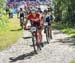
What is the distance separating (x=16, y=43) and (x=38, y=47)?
4.48 meters

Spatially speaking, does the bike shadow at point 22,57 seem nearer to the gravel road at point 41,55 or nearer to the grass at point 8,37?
the gravel road at point 41,55

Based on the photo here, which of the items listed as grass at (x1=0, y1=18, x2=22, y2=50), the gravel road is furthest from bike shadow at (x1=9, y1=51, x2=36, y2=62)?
grass at (x1=0, y1=18, x2=22, y2=50)

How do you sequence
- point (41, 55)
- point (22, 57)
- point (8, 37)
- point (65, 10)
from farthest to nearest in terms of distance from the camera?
1. point (65, 10)
2. point (8, 37)
3. point (41, 55)
4. point (22, 57)

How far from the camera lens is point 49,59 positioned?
14.6 meters

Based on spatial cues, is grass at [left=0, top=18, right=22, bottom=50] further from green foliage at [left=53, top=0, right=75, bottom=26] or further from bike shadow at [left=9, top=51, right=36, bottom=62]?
green foliage at [left=53, top=0, right=75, bottom=26]

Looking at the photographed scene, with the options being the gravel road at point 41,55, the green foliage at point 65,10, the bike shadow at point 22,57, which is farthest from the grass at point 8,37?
the green foliage at point 65,10

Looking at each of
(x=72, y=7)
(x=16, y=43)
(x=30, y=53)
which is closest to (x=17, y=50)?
(x=30, y=53)

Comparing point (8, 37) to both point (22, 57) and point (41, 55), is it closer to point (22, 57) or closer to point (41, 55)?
point (41, 55)

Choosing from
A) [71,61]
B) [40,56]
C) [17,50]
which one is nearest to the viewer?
[71,61]

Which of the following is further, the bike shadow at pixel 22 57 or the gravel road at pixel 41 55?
the bike shadow at pixel 22 57

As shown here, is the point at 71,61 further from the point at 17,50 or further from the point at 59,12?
the point at 59,12

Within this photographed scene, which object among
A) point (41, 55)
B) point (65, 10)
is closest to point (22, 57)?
point (41, 55)

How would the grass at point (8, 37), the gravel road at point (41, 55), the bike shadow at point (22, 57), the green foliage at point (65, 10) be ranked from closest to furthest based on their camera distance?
the gravel road at point (41, 55)
the bike shadow at point (22, 57)
the grass at point (8, 37)
the green foliage at point (65, 10)

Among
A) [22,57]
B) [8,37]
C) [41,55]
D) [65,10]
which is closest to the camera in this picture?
[22,57]
